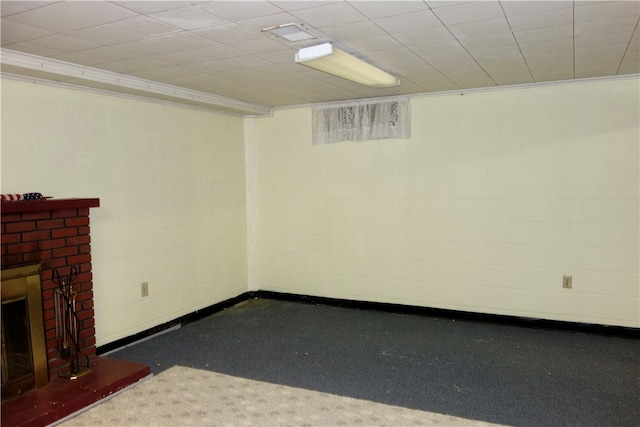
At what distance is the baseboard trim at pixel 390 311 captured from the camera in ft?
13.2

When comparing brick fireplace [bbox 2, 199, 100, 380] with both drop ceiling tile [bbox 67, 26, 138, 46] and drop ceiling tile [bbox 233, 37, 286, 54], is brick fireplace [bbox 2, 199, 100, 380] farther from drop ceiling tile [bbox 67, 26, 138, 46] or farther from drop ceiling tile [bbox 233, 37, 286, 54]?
drop ceiling tile [bbox 233, 37, 286, 54]

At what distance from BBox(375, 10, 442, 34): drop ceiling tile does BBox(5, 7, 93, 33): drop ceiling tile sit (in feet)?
4.97

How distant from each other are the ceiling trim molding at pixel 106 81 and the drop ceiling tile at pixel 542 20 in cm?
267

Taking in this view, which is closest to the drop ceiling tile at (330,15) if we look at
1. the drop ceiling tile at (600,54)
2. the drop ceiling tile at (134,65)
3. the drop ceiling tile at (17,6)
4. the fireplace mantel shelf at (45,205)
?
the drop ceiling tile at (17,6)

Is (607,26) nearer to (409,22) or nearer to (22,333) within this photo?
(409,22)

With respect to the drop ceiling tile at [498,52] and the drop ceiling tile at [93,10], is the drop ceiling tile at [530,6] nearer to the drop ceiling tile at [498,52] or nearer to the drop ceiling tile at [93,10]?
the drop ceiling tile at [498,52]

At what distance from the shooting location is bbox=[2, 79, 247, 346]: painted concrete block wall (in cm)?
330

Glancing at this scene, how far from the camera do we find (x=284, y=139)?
5270 mm

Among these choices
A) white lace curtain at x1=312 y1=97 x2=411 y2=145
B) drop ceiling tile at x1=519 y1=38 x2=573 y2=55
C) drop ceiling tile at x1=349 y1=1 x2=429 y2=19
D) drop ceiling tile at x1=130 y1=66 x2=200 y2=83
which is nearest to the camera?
drop ceiling tile at x1=349 y1=1 x2=429 y2=19

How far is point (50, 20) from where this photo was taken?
232cm

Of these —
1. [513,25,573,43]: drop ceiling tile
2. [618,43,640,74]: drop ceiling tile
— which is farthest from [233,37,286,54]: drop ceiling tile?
[618,43,640,74]: drop ceiling tile

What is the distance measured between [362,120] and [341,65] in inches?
71.9

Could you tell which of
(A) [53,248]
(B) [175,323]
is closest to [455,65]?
(A) [53,248]

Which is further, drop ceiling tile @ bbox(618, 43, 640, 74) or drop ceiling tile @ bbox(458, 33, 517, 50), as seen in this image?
drop ceiling tile @ bbox(618, 43, 640, 74)
